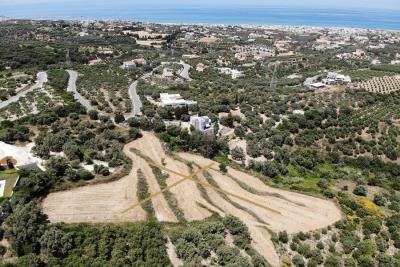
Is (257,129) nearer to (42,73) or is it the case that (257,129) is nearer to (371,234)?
(371,234)

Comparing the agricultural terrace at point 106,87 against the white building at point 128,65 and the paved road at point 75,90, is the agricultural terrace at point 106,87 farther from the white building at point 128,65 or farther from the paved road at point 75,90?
the white building at point 128,65

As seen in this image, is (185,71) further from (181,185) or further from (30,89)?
(181,185)

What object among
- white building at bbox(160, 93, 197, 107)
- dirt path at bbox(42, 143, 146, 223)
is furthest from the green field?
white building at bbox(160, 93, 197, 107)

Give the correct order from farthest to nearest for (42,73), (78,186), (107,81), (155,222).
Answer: (42,73), (107,81), (78,186), (155,222)

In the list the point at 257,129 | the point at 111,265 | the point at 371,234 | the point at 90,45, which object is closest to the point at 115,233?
the point at 111,265

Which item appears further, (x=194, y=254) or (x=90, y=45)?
(x=90, y=45)

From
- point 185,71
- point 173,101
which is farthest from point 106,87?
point 185,71

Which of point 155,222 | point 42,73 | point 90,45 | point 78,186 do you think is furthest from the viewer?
point 90,45
